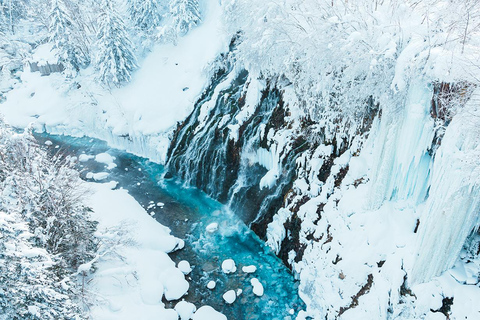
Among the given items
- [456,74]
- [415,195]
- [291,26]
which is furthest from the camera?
[291,26]

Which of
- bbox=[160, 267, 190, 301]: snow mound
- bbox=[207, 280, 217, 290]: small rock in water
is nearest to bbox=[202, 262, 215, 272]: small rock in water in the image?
bbox=[207, 280, 217, 290]: small rock in water

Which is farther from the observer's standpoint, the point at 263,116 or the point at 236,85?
the point at 236,85

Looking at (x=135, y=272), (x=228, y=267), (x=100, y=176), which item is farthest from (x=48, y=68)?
(x=228, y=267)

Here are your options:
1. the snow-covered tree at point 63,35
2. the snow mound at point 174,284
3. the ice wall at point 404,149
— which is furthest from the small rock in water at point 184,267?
the snow-covered tree at point 63,35

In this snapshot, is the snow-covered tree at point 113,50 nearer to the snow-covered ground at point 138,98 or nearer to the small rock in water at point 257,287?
the snow-covered ground at point 138,98

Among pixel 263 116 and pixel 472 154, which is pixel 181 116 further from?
pixel 472 154

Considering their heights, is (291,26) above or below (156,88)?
above

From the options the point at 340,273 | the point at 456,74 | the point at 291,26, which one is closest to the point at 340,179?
the point at 340,273
